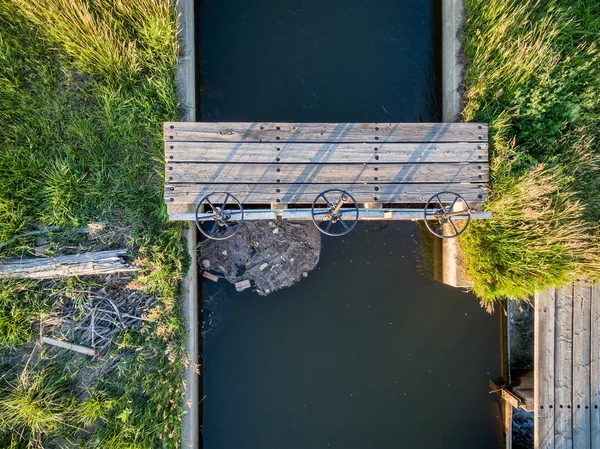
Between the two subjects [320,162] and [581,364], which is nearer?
[320,162]

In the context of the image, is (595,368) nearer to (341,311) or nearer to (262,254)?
(341,311)

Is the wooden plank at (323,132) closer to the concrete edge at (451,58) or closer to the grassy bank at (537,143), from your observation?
the grassy bank at (537,143)

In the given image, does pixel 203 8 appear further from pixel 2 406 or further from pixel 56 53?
pixel 2 406

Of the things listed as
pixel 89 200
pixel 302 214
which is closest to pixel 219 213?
A: pixel 302 214

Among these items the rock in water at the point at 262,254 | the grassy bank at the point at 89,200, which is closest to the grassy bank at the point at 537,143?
the rock in water at the point at 262,254

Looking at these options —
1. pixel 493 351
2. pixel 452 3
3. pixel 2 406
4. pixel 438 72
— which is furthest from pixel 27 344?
pixel 452 3
